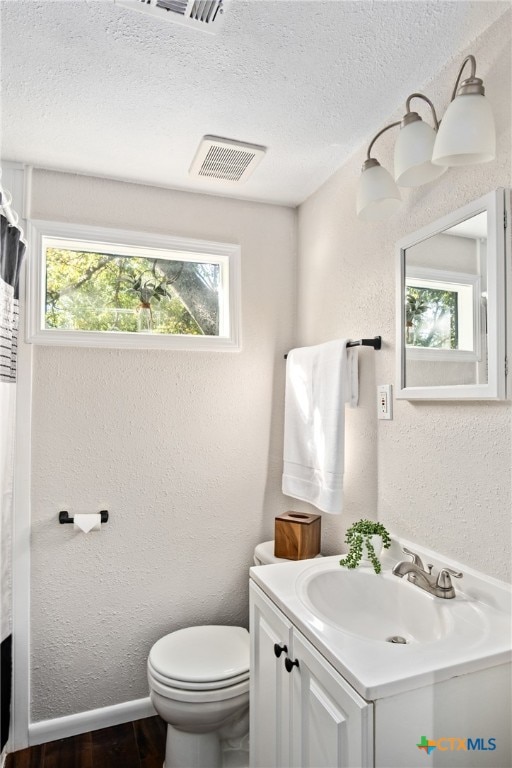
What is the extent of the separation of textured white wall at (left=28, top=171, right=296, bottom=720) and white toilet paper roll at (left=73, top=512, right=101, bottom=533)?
0.06m

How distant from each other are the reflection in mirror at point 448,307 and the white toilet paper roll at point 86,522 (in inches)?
54.1

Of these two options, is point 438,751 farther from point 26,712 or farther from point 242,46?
point 242,46

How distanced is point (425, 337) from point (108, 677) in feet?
6.28

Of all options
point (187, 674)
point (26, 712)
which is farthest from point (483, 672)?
point (26, 712)

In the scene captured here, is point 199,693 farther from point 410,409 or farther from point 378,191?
point 378,191

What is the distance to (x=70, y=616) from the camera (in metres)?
2.01

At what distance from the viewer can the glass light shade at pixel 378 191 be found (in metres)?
1.51

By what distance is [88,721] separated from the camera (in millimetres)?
1989

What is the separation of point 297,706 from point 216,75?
182 centimetres

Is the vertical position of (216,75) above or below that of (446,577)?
above

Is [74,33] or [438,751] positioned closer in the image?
[438,751]

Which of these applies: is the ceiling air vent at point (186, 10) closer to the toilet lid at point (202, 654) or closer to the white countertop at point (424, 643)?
the white countertop at point (424, 643)

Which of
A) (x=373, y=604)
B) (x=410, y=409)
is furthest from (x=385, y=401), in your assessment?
(x=373, y=604)

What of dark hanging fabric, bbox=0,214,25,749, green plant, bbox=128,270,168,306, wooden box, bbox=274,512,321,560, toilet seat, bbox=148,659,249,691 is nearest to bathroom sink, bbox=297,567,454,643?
wooden box, bbox=274,512,321,560
